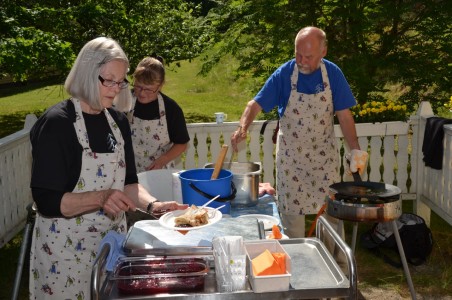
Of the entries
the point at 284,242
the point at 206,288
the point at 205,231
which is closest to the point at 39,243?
the point at 205,231

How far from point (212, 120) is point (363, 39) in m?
6.17

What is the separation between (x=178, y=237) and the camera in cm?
248

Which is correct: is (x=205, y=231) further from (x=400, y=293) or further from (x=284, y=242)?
(x=400, y=293)

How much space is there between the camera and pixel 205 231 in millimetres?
2584

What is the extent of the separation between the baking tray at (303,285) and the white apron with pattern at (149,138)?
2.11m

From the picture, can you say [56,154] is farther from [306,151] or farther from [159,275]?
[306,151]

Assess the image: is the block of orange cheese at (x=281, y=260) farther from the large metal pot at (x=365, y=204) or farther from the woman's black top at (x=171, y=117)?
the woman's black top at (x=171, y=117)

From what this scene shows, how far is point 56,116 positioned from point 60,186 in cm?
32

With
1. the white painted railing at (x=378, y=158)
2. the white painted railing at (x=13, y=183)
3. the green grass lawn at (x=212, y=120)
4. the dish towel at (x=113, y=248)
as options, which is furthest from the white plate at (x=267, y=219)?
the white painted railing at (x=13, y=183)

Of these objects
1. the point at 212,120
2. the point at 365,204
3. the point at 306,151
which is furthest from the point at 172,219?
the point at 212,120

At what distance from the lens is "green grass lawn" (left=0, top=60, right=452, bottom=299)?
4980mm

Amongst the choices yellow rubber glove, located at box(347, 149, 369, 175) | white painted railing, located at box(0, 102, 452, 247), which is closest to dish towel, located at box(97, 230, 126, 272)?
yellow rubber glove, located at box(347, 149, 369, 175)

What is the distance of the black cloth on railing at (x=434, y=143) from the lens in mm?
5590

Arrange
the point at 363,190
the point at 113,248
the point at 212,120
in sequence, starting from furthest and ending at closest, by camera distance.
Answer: the point at 212,120, the point at 363,190, the point at 113,248
